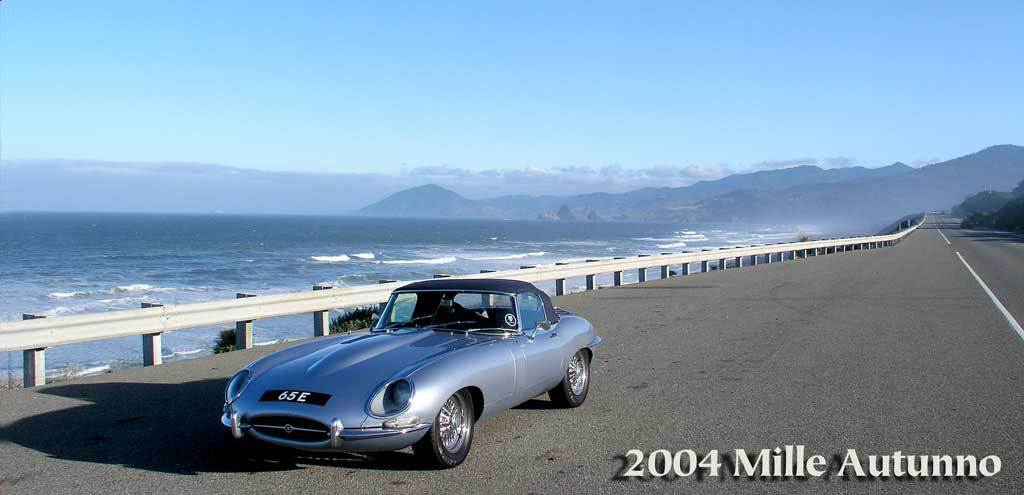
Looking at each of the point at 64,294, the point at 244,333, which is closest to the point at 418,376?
the point at 244,333

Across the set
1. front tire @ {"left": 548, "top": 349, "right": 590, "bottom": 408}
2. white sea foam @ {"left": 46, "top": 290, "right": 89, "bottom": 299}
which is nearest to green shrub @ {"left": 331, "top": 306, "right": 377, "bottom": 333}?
front tire @ {"left": 548, "top": 349, "right": 590, "bottom": 408}

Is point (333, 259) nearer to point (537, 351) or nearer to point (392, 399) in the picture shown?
point (537, 351)

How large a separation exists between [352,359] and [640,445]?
217 cm

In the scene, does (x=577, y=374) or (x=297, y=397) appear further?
(x=577, y=374)

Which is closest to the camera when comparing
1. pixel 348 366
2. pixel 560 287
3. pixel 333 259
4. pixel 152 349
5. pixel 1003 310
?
pixel 348 366

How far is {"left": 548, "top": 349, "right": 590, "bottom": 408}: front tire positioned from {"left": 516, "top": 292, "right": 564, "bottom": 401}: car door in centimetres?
17

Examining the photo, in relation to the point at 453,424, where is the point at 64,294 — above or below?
below

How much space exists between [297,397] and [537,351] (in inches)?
85.1

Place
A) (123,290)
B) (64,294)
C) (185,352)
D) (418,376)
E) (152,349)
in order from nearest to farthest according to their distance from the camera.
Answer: (418,376) < (152,349) < (185,352) < (64,294) < (123,290)

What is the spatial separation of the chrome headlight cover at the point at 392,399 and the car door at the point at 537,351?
140 centimetres

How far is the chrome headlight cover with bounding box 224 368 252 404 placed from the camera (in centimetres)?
602

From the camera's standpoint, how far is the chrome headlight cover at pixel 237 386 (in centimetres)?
602

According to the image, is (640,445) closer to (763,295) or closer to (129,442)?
(129,442)

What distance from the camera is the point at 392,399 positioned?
566cm
